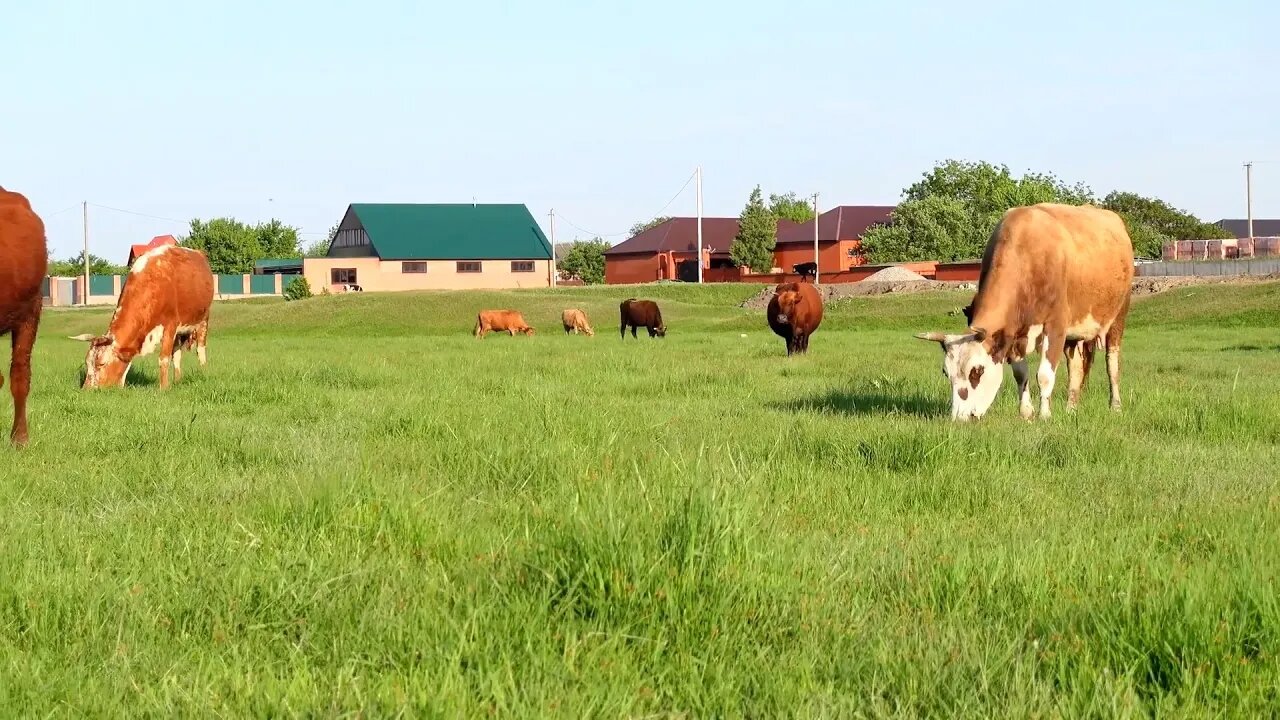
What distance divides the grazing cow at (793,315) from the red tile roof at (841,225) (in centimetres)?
7560

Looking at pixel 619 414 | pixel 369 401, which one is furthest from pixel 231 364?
pixel 619 414

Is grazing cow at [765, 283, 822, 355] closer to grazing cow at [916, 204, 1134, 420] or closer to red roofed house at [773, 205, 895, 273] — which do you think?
grazing cow at [916, 204, 1134, 420]

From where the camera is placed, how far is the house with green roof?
90375 mm

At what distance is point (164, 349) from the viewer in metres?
15.8

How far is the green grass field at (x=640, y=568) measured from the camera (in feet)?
11.0

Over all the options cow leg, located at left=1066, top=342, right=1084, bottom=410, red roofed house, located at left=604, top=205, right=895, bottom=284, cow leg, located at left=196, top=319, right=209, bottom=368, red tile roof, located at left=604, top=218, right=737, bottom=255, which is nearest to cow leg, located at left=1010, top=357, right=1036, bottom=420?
cow leg, located at left=1066, top=342, right=1084, bottom=410

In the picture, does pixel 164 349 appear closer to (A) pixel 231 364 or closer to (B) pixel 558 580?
(A) pixel 231 364

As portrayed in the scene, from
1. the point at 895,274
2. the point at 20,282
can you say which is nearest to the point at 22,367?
the point at 20,282

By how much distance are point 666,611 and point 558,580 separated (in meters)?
0.41

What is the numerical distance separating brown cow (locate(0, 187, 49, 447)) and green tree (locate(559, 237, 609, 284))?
106122 mm

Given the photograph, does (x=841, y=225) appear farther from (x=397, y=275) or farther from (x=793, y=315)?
(x=793, y=315)

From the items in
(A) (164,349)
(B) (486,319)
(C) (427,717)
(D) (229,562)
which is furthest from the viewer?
(B) (486,319)

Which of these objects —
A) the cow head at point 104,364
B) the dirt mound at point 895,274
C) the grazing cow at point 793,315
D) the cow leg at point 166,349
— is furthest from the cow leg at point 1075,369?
the dirt mound at point 895,274

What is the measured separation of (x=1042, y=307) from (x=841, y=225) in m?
91.1
